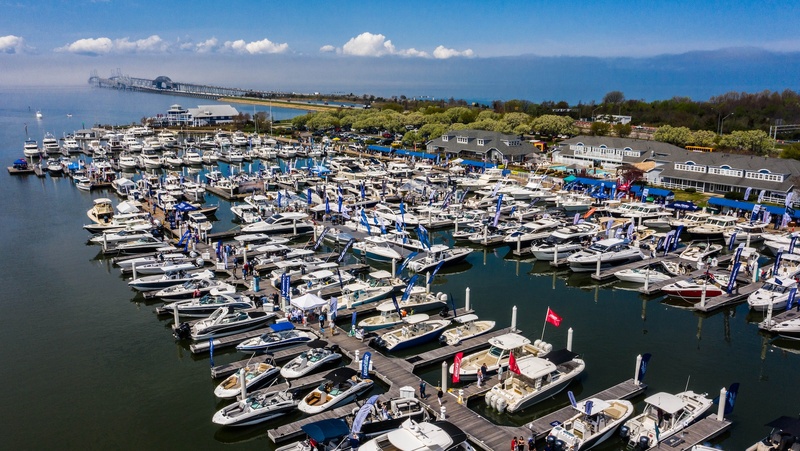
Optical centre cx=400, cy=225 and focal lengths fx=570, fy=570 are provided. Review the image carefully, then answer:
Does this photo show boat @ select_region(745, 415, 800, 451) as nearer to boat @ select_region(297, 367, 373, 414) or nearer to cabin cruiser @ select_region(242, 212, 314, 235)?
boat @ select_region(297, 367, 373, 414)

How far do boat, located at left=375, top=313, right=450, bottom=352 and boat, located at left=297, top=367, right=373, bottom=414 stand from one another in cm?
457

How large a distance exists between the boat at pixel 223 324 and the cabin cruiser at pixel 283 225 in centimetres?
2001

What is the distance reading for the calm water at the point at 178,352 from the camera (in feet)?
84.0

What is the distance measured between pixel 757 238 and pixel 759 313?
18.0 m

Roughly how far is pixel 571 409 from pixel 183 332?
21.9 metres

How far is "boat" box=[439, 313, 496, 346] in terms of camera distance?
3209cm

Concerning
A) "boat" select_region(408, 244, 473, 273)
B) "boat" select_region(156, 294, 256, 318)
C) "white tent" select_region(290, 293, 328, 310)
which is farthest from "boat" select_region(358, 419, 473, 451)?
"boat" select_region(408, 244, 473, 273)

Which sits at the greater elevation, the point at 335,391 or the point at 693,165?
the point at 693,165

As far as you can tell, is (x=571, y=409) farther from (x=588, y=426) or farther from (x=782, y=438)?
(x=782, y=438)

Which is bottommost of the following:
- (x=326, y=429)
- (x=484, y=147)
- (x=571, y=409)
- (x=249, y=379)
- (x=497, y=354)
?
(x=571, y=409)

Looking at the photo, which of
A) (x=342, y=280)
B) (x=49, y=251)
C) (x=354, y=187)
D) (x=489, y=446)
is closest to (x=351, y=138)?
(x=354, y=187)

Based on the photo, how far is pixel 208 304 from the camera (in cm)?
3591

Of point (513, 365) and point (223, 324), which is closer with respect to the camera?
point (513, 365)

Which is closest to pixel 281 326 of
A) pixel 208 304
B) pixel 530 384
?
pixel 208 304
